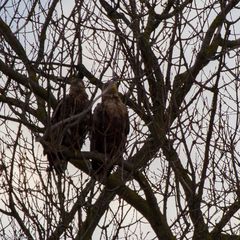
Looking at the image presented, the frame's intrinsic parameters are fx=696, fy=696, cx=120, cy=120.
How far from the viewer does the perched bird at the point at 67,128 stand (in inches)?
172

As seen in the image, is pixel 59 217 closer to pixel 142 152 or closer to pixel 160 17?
pixel 142 152

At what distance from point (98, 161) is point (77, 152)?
0.76 ft

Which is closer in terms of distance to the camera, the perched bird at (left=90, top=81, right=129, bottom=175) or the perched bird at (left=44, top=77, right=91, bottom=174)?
the perched bird at (left=44, top=77, right=91, bottom=174)

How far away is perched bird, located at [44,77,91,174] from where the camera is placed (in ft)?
14.3

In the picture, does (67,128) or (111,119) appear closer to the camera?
(67,128)

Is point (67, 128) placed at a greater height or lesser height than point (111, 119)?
lesser

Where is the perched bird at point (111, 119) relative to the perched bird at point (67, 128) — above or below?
above

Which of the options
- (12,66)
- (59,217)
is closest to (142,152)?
(59,217)

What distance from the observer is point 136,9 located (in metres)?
5.89

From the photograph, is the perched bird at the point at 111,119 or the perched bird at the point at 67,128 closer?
the perched bird at the point at 67,128

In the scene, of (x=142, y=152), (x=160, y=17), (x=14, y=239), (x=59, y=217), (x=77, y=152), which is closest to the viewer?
(x=59, y=217)

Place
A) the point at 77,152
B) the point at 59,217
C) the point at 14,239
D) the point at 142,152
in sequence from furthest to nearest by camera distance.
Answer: the point at 14,239
the point at 77,152
the point at 142,152
the point at 59,217

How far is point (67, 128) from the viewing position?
421 centimetres

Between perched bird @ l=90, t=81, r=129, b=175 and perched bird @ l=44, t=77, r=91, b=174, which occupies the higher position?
perched bird @ l=90, t=81, r=129, b=175
